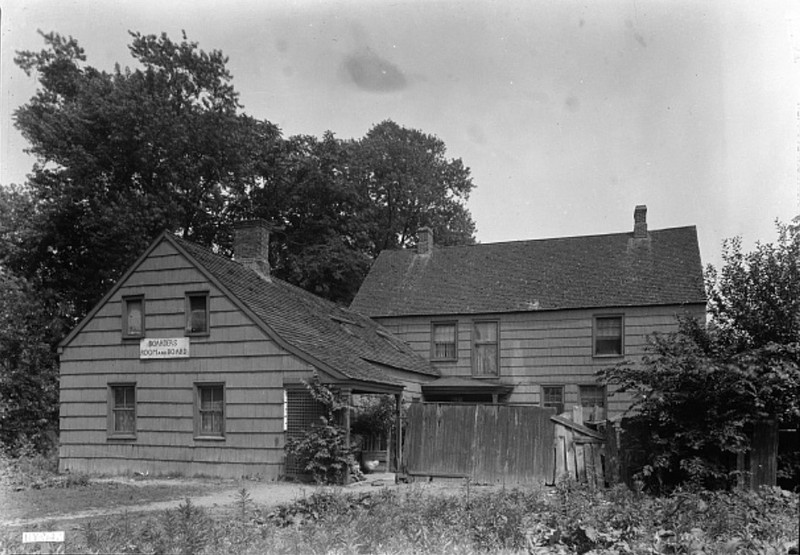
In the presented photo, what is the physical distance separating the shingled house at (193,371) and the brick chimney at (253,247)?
1707 millimetres

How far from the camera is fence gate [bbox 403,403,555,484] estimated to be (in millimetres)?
17234

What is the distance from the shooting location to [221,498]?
1534 centimetres

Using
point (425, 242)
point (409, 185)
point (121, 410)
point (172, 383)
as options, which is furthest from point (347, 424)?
point (409, 185)

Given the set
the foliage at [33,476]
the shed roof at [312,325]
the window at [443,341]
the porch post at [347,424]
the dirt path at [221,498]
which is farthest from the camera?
the window at [443,341]

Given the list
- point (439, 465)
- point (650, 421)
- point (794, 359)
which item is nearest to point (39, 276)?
point (439, 465)

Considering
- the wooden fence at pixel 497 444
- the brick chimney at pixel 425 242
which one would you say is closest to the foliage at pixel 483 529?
the wooden fence at pixel 497 444

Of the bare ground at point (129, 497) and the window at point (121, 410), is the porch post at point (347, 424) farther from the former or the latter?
the window at point (121, 410)

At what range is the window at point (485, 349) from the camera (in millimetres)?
28891

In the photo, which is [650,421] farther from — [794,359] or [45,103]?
[45,103]

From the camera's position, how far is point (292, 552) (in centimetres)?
866

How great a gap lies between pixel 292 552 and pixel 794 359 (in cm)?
990

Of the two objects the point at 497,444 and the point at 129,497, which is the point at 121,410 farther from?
the point at 497,444

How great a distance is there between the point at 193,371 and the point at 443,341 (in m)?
11.5

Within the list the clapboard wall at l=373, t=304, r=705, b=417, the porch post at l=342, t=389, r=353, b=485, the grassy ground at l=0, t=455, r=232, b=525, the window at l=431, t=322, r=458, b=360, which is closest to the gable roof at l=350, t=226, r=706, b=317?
the clapboard wall at l=373, t=304, r=705, b=417
